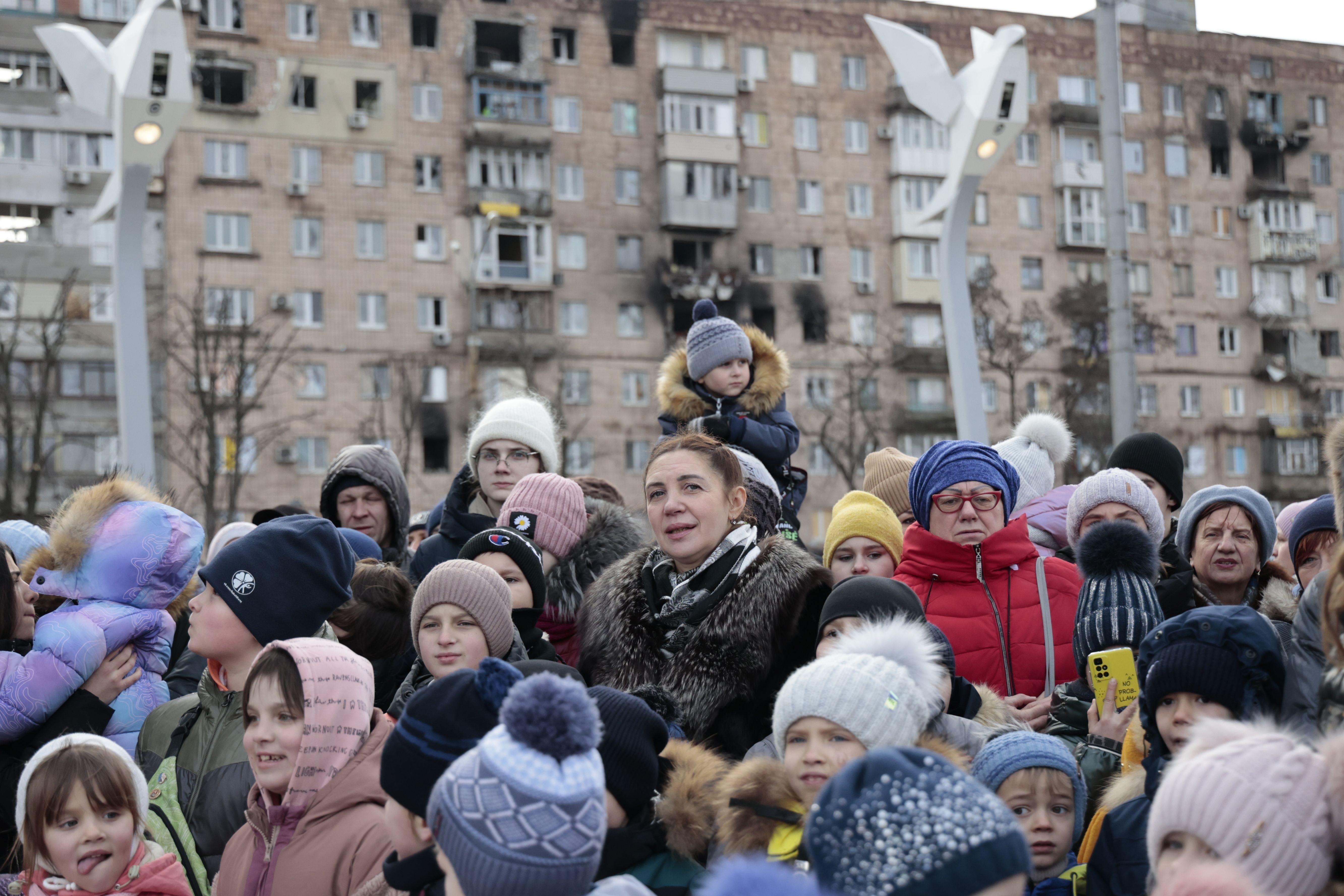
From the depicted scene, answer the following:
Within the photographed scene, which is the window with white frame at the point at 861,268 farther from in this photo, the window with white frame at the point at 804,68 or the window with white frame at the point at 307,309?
the window with white frame at the point at 307,309

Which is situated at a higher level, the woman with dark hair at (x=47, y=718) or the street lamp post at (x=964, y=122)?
the street lamp post at (x=964, y=122)

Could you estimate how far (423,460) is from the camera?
46.4 meters

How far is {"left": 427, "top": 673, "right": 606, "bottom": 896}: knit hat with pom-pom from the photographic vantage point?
113 inches

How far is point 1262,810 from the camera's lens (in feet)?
9.18

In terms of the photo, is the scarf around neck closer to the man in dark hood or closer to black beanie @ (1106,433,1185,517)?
black beanie @ (1106,433,1185,517)

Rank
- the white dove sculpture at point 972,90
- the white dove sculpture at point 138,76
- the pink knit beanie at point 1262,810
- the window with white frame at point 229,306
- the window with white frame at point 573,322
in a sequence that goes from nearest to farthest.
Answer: the pink knit beanie at point 1262,810 → the white dove sculpture at point 138,76 → the white dove sculpture at point 972,90 → the window with white frame at point 229,306 → the window with white frame at point 573,322

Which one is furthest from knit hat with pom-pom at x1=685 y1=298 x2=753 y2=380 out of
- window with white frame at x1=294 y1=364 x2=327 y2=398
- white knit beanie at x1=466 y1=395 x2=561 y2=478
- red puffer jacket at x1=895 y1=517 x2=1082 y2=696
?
window with white frame at x1=294 y1=364 x2=327 y2=398

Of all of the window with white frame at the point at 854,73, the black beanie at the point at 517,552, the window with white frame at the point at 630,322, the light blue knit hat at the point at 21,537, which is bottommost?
the black beanie at the point at 517,552

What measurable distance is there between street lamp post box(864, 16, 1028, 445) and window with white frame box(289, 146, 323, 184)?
36.1 meters

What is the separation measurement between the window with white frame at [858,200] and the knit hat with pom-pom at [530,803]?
164ft

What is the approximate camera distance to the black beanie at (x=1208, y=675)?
388cm

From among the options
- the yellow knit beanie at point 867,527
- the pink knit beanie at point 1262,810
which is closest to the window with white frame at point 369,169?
the yellow knit beanie at point 867,527

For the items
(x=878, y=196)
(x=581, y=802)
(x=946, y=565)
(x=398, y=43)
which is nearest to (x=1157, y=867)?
(x=581, y=802)

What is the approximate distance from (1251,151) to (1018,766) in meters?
59.6
